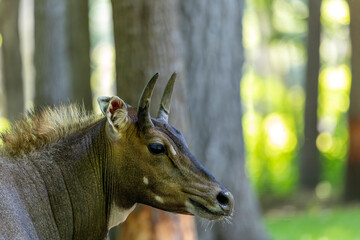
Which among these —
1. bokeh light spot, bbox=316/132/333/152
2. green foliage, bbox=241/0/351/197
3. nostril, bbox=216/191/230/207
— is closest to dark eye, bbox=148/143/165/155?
nostril, bbox=216/191/230/207

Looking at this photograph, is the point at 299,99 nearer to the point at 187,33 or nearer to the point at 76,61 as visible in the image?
the point at 76,61

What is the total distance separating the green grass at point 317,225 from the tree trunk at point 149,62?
16.0 feet

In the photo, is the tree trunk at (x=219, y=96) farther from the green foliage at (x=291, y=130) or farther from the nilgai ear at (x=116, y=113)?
the green foliage at (x=291, y=130)

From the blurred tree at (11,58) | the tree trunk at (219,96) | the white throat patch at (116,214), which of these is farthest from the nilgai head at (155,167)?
the blurred tree at (11,58)

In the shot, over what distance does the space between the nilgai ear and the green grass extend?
291 inches

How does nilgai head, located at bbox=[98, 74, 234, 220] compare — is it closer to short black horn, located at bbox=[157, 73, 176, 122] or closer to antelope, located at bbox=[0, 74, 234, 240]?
antelope, located at bbox=[0, 74, 234, 240]

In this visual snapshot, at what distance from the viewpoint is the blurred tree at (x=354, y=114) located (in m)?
17.2

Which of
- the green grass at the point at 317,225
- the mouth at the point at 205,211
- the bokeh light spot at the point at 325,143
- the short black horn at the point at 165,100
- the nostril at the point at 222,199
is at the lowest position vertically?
the bokeh light spot at the point at 325,143

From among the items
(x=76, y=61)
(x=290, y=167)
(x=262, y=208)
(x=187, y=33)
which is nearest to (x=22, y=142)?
(x=187, y=33)

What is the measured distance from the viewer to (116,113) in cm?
516

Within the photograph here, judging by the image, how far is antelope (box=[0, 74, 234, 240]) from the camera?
16.9ft

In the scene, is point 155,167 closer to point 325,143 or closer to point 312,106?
point 312,106

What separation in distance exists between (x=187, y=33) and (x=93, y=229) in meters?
4.92


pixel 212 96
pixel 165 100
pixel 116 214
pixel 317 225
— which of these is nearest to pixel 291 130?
pixel 317 225
